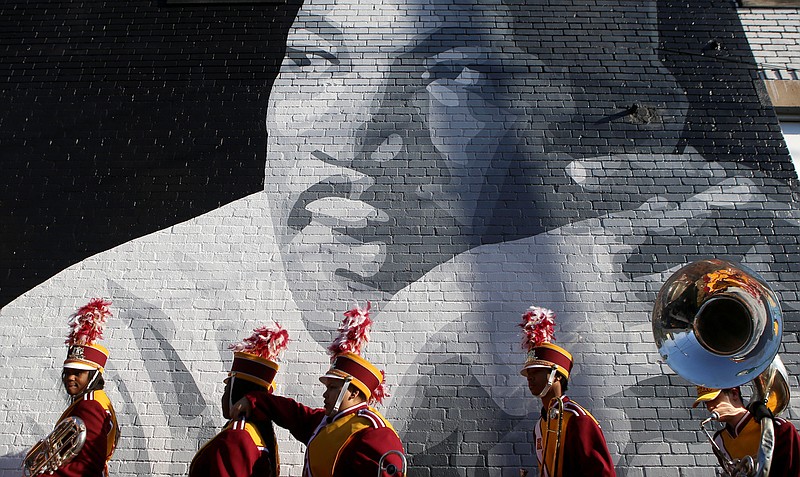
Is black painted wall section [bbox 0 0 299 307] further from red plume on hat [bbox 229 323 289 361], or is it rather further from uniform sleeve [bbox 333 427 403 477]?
uniform sleeve [bbox 333 427 403 477]

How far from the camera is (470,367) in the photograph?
4.85m

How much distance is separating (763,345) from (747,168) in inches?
105

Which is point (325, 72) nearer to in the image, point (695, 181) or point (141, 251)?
point (141, 251)

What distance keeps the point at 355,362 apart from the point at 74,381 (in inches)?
Result: 77.7

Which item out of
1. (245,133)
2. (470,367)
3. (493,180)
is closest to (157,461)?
(470,367)

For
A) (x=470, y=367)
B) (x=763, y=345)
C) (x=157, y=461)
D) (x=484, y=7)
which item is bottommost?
(x=157, y=461)

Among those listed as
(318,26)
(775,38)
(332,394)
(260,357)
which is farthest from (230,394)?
(775,38)

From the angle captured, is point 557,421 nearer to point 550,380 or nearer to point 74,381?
point 550,380

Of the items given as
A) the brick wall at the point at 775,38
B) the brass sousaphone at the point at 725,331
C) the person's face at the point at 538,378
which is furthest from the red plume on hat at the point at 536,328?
the brick wall at the point at 775,38

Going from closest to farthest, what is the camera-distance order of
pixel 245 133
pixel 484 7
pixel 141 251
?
pixel 141 251
pixel 245 133
pixel 484 7

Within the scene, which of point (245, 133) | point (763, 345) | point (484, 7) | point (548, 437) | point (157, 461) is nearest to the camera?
point (763, 345)

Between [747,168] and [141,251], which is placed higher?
[747,168]

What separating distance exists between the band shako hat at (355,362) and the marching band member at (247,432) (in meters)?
0.43

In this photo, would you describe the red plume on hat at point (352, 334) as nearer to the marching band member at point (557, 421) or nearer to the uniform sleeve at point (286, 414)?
the uniform sleeve at point (286, 414)
